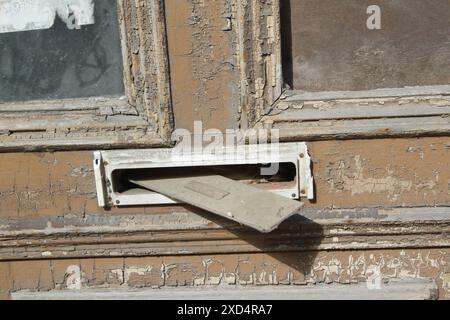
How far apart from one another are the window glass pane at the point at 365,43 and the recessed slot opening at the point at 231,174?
37 centimetres

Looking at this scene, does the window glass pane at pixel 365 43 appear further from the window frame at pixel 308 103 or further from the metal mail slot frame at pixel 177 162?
the metal mail slot frame at pixel 177 162

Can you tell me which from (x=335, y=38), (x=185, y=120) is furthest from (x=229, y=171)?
(x=335, y=38)

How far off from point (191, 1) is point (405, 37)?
2.67 ft

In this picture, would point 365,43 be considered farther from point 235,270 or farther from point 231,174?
point 235,270

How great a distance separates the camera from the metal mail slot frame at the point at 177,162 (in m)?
2.35

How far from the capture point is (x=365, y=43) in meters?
2.37

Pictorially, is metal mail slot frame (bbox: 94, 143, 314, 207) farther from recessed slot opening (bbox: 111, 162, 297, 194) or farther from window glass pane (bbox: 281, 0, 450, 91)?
window glass pane (bbox: 281, 0, 450, 91)

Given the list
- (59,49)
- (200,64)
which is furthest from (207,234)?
(59,49)

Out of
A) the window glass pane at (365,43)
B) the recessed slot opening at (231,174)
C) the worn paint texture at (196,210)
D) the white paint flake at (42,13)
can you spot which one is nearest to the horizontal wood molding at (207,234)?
the worn paint texture at (196,210)

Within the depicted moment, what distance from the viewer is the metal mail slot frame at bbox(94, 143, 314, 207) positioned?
2350 mm

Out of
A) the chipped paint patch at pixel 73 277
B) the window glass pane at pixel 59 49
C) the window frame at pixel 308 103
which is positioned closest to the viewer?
the window frame at pixel 308 103

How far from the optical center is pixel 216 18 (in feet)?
7.61

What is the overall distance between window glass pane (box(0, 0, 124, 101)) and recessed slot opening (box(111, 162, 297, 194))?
34cm

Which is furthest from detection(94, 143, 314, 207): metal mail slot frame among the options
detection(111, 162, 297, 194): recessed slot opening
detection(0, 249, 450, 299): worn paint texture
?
detection(0, 249, 450, 299): worn paint texture
